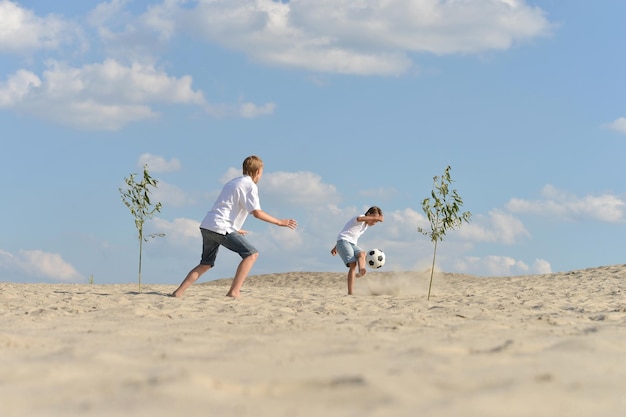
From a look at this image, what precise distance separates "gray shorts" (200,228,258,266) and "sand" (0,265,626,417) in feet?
5.72

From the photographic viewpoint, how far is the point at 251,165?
9664 mm

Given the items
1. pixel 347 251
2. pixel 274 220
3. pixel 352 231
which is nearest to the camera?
pixel 274 220

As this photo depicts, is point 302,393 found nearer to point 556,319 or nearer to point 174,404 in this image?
point 174,404

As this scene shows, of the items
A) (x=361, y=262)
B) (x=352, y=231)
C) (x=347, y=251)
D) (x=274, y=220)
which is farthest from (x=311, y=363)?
(x=352, y=231)

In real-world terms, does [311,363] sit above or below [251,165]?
below

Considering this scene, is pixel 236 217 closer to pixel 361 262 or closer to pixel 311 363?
pixel 361 262

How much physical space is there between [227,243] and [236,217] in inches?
14.6

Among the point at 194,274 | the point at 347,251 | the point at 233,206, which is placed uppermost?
the point at 233,206

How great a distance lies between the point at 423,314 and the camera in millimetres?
7832

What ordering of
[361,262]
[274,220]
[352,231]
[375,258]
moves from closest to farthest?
[274,220], [361,262], [352,231], [375,258]

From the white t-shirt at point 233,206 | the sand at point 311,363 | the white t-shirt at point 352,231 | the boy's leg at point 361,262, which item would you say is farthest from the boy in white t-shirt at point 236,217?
the white t-shirt at point 352,231

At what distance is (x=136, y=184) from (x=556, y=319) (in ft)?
28.0

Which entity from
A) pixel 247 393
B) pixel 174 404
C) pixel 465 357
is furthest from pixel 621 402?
pixel 174 404

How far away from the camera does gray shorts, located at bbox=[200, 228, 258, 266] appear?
9602 mm
